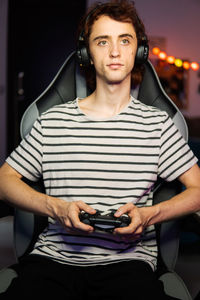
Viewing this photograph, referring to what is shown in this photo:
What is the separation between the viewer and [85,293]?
1084 millimetres

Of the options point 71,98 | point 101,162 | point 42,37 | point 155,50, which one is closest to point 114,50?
point 71,98

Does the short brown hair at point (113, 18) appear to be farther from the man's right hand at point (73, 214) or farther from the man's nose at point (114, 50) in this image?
the man's right hand at point (73, 214)

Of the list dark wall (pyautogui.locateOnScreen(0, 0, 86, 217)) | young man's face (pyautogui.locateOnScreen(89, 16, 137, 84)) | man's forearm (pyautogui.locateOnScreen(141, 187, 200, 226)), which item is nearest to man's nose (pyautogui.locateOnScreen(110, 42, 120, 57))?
young man's face (pyautogui.locateOnScreen(89, 16, 137, 84))

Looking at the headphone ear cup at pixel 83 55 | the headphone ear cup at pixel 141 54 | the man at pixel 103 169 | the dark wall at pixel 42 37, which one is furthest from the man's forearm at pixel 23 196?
the dark wall at pixel 42 37

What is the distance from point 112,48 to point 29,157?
421 millimetres

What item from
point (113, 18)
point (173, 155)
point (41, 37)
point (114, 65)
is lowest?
point (173, 155)

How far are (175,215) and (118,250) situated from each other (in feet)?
0.63

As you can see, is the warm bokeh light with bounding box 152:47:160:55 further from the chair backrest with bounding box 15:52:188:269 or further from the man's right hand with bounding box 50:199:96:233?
the man's right hand with bounding box 50:199:96:233

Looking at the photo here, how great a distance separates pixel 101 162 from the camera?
4.16 ft

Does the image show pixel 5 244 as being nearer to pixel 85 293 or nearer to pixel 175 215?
pixel 85 293

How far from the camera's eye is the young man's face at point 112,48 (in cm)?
129

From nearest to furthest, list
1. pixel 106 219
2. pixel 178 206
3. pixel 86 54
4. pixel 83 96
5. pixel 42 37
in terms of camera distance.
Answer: pixel 106 219, pixel 178 206, pixel 86 54, pixel 83 96, pixel 42 37

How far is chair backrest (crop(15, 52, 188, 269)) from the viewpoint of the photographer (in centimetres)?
129

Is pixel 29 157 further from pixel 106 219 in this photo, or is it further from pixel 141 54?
pixel 141 54
